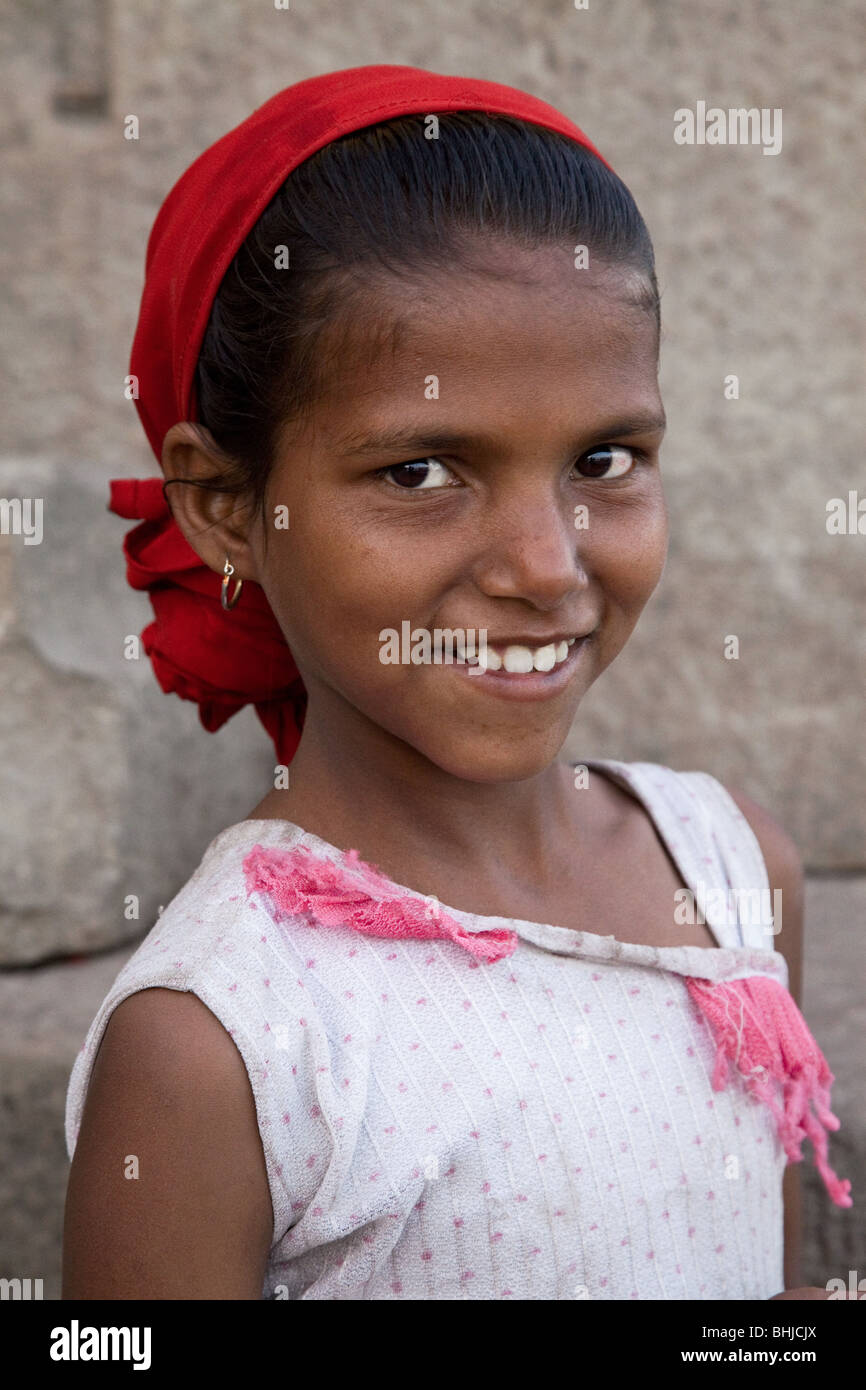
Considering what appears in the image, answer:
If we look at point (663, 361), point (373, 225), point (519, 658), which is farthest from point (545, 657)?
point (663, 361)

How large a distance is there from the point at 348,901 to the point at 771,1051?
1.53 ft

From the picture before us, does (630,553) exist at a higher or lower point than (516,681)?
higher

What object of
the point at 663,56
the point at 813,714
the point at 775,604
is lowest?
the point at 813,714

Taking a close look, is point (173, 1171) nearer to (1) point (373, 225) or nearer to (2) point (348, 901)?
(2) point (348, 901)

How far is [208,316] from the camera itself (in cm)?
139

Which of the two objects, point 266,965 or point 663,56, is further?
point 663,56

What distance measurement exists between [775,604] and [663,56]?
934 mm

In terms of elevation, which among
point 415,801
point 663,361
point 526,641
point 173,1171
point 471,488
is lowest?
point 173,1171

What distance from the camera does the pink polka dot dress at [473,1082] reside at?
50.1 inches

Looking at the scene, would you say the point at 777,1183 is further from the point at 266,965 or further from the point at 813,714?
the point at 813,714

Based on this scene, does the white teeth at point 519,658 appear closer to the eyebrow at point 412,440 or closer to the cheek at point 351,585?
the cheek at point 351,585

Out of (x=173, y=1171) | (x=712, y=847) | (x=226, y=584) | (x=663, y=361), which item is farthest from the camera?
(x=663, y=361)
